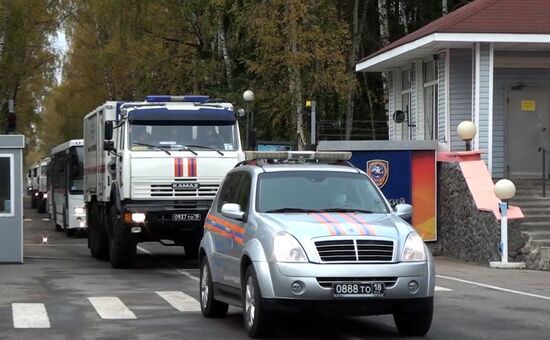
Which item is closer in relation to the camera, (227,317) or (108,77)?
(227,317)

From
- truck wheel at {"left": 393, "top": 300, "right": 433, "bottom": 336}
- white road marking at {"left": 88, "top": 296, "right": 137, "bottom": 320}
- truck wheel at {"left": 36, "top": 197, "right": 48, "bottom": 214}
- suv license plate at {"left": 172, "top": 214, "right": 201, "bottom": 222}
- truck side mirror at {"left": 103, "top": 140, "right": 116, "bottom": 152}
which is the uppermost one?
truck side mirror at {"left": 103, "top": 140, "right": 116, "bottom": 152}

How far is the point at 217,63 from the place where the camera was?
4125cm

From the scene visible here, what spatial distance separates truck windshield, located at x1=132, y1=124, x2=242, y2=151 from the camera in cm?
2053

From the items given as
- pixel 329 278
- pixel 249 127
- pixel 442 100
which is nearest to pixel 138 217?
pixel 249 127

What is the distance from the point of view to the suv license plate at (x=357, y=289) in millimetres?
10367

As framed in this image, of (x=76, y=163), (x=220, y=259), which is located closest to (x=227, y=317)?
(x=220, y=259)

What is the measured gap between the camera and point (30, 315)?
42.9 ft

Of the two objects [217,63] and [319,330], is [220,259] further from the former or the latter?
[217,63]

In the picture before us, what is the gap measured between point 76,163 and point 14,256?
11.6 m

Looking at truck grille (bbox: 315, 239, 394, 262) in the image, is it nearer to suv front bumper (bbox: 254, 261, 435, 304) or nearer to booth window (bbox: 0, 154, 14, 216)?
suv front bumper (bbox: 254, 261, 435, 304)

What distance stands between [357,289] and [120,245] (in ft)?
36.1

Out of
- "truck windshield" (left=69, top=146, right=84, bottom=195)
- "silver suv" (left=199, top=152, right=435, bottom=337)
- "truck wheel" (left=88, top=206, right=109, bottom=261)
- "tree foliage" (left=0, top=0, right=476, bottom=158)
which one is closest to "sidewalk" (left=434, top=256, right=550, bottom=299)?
"silver suv" (left=199, top=152, right=435, bottom=337)

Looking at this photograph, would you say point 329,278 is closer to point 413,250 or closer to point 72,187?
point 413,250

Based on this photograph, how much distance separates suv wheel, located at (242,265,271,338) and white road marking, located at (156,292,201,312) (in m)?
2.67
